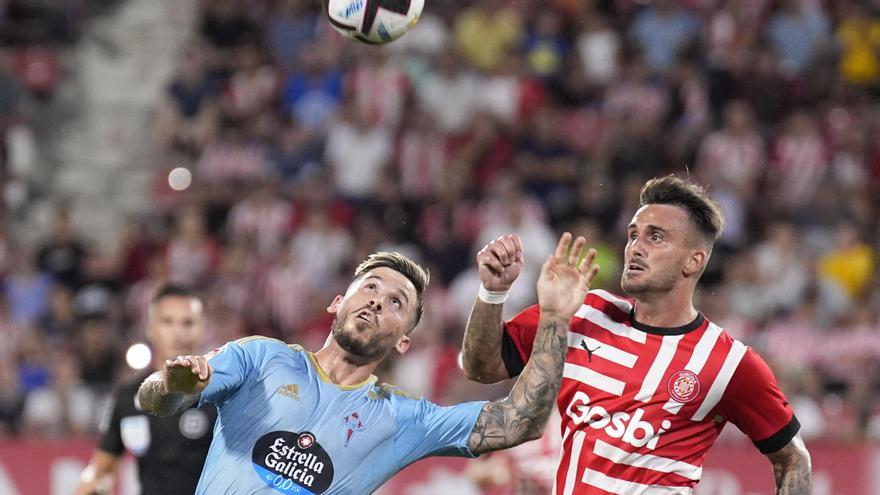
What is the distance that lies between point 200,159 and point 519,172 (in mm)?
3496

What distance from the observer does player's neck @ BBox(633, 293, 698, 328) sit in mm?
5605

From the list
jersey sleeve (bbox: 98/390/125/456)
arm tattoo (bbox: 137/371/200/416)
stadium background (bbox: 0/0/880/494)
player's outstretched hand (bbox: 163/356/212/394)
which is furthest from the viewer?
stadium background (bbox: 0/0/880/494)

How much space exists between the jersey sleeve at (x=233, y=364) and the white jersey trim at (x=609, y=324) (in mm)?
1268

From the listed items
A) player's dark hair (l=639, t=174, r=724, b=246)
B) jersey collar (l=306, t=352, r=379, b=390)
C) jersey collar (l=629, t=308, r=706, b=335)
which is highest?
player's dark hair (l=639, t=174, r=724, b=246)

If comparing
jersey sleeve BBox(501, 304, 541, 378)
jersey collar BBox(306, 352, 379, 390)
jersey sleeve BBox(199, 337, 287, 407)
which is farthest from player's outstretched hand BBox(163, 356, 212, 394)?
jersey sleeve BBox(501, 304, 541, 378)

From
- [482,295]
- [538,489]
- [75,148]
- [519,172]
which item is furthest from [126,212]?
[482,295]

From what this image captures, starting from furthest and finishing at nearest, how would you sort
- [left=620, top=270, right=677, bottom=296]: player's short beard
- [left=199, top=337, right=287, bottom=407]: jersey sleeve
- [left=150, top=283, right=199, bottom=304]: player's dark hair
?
[left=150, top=283, right=199, bottom=304]: player's dark hair < [left=620, top=270, right=677, bottom=296]: player's short beard < [left=199, top=337, right=287, bottom=407]: jersey sleeve

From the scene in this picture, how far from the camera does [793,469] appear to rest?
5527 mm

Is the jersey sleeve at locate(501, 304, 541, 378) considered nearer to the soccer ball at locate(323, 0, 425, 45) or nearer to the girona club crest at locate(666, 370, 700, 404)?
the girona club crest at locate(666, 370, 700, 404)

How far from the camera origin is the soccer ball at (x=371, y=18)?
6605mm

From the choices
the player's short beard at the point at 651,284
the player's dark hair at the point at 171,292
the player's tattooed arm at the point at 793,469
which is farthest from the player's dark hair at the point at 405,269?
the player's dark hair at the point at 171,292

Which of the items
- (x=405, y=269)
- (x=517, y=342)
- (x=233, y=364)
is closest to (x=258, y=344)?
(x=233, y=364)

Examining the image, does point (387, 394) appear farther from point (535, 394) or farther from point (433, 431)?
point (535, 394)

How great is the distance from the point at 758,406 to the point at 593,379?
2.18 feet
